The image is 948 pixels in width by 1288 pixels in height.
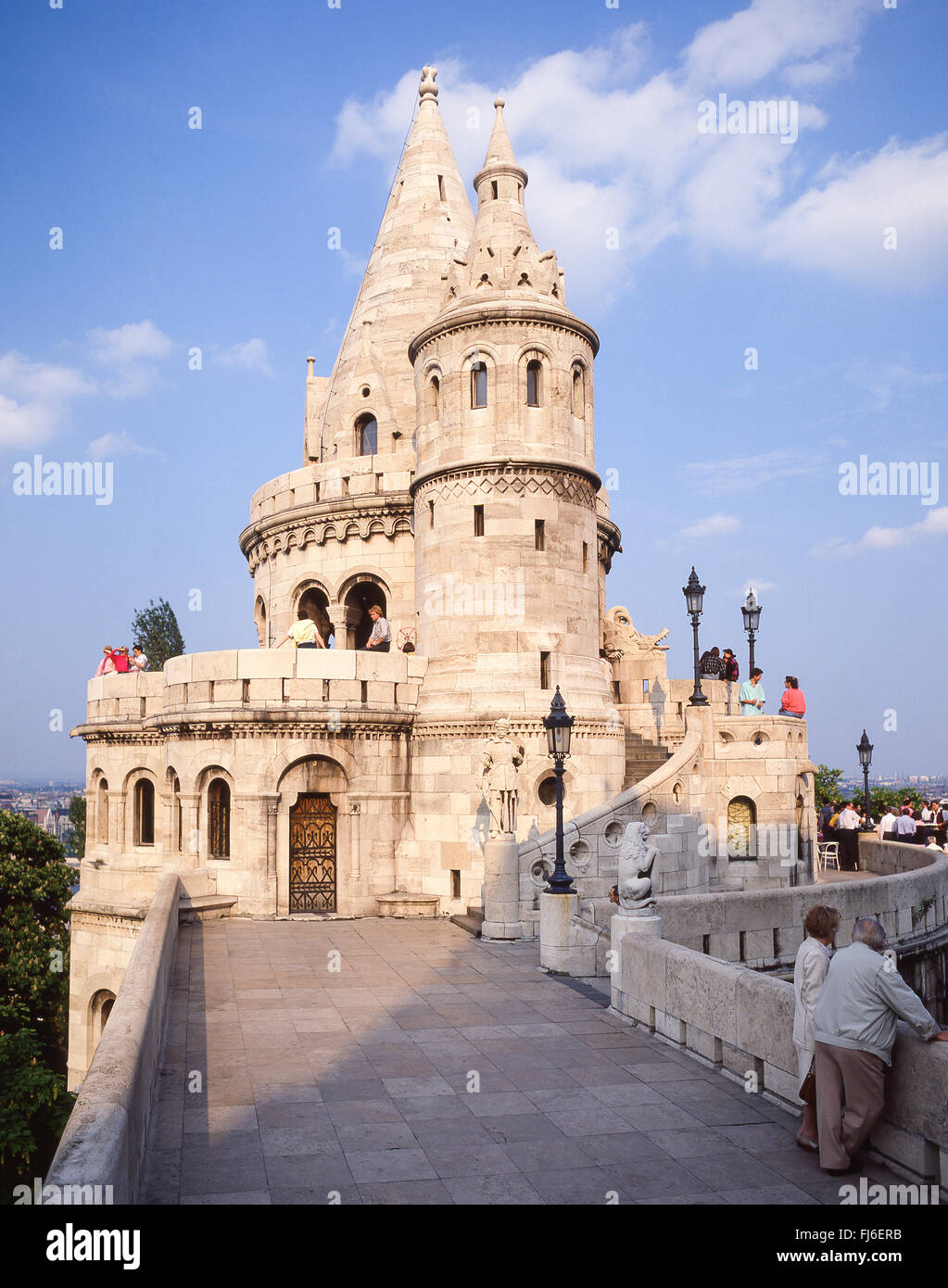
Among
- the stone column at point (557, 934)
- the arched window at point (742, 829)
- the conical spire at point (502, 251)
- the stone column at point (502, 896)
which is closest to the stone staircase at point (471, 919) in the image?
the stone column at point (502, 896)

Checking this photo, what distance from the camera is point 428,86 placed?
3491 centimetres

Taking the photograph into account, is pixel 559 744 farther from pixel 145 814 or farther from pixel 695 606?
pixel 145 814

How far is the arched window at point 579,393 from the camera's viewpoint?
23922mm

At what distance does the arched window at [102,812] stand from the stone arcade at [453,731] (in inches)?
2.7

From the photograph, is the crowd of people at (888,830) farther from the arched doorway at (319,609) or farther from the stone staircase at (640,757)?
the arched doorway at (319,609)

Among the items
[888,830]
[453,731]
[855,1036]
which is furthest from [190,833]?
[888,830]

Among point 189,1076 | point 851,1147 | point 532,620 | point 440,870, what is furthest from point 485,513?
point 851,1147

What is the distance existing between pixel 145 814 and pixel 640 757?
12.5 meters

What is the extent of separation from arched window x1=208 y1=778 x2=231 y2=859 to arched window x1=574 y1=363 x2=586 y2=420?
1136 cm

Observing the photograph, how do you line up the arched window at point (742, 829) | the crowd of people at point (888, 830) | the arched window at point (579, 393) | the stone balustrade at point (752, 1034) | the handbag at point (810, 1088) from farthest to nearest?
the crowd of people at point (888, 830)
the arched window at point (742, 829)
the arched window at point (579, 393)
the handbag at point (810, 1088)
the stone balustrade at point (752, 1034)

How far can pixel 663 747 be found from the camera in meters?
27.1
